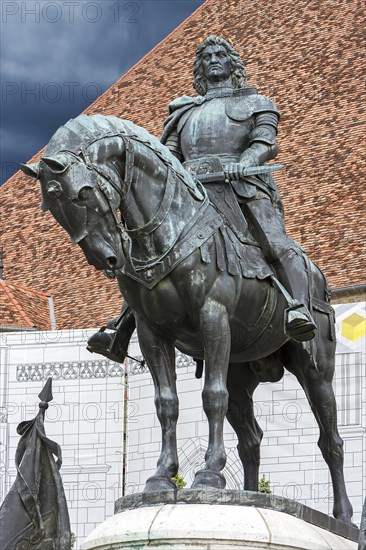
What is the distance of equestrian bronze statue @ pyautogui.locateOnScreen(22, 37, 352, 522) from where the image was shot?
29.2 feet

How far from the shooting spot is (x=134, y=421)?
941 inches

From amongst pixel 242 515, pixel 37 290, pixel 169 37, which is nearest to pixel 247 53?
pixel 169 37

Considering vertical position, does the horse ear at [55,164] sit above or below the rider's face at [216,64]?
below

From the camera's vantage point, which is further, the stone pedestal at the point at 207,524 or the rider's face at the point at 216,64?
the rider's face at the point at 216,64

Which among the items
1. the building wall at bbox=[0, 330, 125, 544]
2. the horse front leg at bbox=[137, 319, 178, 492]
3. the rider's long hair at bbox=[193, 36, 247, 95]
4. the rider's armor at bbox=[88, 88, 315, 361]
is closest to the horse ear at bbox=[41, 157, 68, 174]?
the horse front leg at bbox=[137, 319, 178, 492]

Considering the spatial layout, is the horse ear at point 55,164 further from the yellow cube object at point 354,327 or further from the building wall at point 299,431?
the yellow cube object at point 354,327

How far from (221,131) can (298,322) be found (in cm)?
142

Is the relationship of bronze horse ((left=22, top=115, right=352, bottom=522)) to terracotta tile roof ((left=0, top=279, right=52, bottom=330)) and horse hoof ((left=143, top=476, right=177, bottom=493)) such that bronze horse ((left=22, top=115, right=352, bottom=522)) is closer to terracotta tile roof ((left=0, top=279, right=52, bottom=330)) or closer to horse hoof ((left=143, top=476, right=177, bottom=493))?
horse hoof ((left=143, top=476, right=177, bottom=493))

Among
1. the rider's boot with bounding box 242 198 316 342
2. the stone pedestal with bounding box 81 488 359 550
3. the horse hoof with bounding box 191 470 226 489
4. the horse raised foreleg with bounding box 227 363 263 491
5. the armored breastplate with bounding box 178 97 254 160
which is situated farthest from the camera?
the horse raised foreleg with bounding box 227 363 263 491

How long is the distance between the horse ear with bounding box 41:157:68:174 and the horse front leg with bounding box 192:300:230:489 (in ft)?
3.85

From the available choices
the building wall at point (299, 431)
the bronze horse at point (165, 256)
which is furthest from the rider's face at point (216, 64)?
the building wall at point (299, 431)

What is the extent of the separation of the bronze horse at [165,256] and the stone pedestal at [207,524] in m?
0.21

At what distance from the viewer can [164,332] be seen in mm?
9453

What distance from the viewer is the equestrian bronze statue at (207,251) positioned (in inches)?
350
